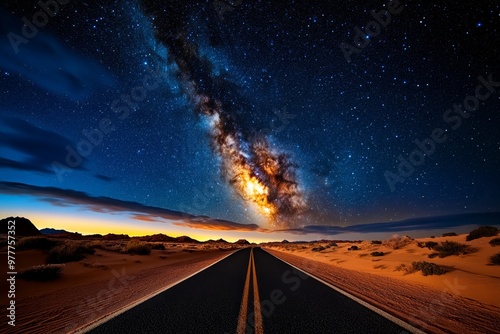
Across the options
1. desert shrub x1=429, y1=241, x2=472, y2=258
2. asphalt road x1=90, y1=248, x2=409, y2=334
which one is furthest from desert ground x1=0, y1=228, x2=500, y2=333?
asphalt road x1=90, y1=248, x2=409, y2=334

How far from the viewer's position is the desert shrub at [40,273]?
9297 millimetres

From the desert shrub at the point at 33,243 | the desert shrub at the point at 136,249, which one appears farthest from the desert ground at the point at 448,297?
the desert shrub at the point at 136,249

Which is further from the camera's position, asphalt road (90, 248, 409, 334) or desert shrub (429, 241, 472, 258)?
desert shrub (429, 241, 472, 258)

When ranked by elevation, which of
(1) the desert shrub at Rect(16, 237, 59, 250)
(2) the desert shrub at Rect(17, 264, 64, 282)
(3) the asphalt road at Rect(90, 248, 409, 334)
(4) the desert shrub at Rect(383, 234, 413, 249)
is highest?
(4) the desert shrub at Rect(383, 234, 413, 249)

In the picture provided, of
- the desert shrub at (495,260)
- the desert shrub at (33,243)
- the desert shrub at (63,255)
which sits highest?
the desert shrub at (33,243)

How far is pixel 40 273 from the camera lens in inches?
376

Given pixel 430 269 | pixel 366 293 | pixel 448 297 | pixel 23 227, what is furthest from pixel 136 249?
pixel 23 227

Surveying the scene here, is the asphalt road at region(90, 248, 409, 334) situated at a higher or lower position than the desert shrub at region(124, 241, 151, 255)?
lower

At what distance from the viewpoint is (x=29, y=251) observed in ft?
46.7

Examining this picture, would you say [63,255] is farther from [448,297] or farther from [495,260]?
[495,260]

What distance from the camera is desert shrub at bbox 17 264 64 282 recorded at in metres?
9.30

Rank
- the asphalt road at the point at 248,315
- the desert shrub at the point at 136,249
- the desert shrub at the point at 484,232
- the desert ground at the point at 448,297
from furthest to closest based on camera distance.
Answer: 1. the desert shrub at the point at 136,249
2. the desert shrub at the point at 484,232
3. the desert ground at the point at 448,297
4. the asphalt road at the point at 248,315

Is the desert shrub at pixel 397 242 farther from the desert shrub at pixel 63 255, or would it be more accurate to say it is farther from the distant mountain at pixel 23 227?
the distant mountain at pixel 23 227

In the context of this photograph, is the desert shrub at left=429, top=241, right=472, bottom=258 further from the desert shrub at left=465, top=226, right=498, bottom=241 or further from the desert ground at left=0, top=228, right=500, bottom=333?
the desert shrub at left=465, top=226, right=498, bottom=241
